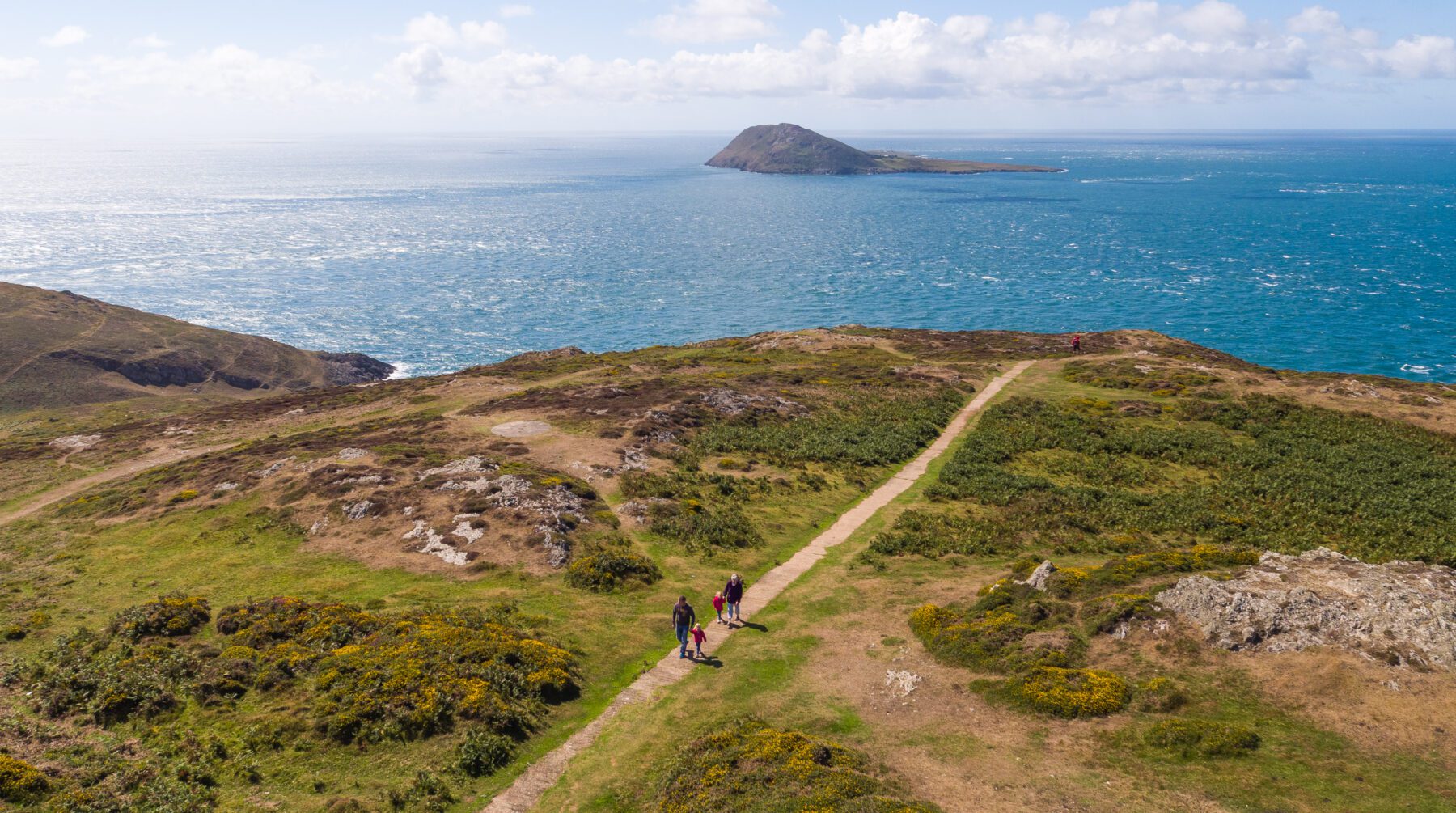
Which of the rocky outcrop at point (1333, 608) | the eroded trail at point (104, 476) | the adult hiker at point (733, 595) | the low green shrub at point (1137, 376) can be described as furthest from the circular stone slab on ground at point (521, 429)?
the low green shrub at point (1137, 376)

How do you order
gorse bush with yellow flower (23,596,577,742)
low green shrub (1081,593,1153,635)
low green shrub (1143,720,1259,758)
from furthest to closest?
1. low green shrub (1081,593,1153,635)
2. gorse bush with yellow flower (23,596,577,742)
3. low green shrub (1143,720,1259,758)

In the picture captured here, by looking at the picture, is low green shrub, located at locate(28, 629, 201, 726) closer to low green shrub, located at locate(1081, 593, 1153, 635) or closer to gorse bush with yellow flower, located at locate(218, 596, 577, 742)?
gorse bush with yellow flower, located at locate(218, 596, 577, 742)

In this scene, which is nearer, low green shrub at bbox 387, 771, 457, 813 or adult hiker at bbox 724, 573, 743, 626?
low green shrub at bbox 387, 771, 457, 813

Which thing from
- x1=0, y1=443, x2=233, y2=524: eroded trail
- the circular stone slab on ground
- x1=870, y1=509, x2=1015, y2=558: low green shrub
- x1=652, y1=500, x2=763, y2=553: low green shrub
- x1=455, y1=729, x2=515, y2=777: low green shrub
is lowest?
x1=0, y1=443, x2=233, y2=524: eroded trail

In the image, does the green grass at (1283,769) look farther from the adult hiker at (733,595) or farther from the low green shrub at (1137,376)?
the low green shrub at (1137,376)

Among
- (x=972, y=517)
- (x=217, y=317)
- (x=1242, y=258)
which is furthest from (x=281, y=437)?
(x=1242, y=258)

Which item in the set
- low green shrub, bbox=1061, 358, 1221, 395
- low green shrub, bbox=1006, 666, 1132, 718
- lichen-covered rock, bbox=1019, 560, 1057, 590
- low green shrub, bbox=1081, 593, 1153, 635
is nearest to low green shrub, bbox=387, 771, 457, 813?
low green shrub, bbox=1006, 666, 1132, 718
